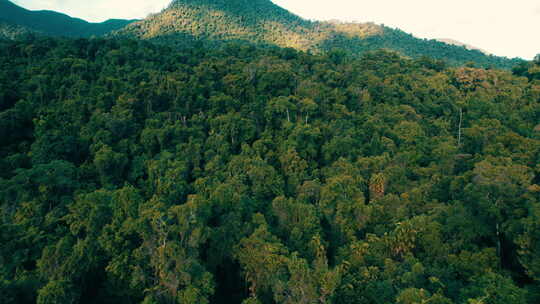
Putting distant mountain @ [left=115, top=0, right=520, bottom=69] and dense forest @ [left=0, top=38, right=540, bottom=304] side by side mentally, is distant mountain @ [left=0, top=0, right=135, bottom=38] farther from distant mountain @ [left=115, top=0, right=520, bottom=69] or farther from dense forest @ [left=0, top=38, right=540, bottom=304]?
dense forest @ [left=0, top=38, right=540, bottom=304]

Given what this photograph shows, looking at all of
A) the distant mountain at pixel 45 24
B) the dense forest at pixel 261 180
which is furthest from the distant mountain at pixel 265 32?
the dense forest at pixel 261 180

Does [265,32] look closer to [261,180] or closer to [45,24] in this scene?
[45,24]

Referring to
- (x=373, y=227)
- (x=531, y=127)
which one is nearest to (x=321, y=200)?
(x=373, y=227)

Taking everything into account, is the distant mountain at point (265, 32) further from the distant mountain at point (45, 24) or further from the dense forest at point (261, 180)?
the dense forest at point (261, 180)

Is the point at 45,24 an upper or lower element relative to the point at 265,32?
lower

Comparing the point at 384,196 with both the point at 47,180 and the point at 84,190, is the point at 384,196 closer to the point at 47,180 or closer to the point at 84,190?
the point at 84,190

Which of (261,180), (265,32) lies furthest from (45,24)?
(261,180)
